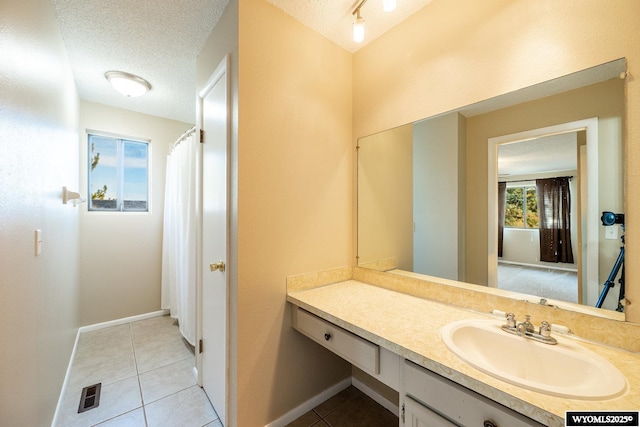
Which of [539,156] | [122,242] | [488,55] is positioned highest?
[488,55]

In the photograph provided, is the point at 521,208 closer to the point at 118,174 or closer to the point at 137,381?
the point at 137,381

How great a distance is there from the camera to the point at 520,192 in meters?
1.22

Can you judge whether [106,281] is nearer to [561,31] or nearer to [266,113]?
[266,113]

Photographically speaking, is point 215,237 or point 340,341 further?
point 215,237

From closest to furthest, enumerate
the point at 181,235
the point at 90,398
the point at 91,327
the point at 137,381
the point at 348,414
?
the point at 348,414
the point at 90,398
the point at 137,381
the point at 181,235
the point at 91,327

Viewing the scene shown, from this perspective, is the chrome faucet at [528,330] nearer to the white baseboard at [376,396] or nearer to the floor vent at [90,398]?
the white baseboard at [376,396]

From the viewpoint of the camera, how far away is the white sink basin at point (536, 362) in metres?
0.70

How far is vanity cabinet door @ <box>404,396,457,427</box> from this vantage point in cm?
84

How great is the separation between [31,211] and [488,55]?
7.52 ft

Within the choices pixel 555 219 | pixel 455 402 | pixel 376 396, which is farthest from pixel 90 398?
pixel 555 219

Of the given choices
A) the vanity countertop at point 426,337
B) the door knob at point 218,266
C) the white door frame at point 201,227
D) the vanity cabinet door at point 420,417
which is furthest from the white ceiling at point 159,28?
the vanity cabinet door at point 420,417

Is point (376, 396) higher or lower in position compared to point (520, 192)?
lower

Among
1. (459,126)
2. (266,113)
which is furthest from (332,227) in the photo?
(459,126)

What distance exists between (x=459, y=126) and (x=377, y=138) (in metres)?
0.54
